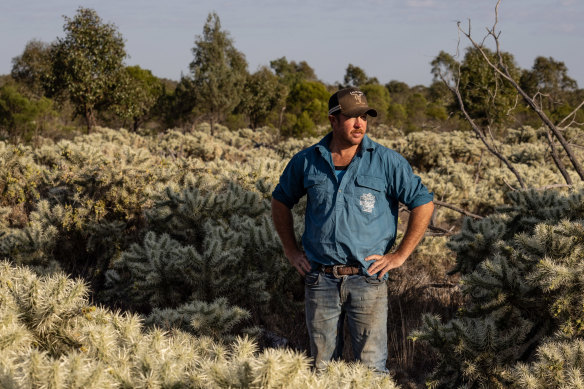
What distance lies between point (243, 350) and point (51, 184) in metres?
6.47

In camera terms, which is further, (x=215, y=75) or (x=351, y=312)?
(x=215, y=75)

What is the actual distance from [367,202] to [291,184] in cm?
55

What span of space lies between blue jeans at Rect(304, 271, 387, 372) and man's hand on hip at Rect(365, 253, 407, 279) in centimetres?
5

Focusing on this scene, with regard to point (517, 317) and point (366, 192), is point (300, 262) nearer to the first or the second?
point (366, 192)

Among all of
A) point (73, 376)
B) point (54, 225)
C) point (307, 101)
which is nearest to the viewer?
point (73, 376)

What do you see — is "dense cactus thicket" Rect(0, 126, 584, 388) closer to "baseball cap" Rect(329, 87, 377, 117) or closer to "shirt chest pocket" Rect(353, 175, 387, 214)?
"shirt chest pocket" Rect(353, 175, 387, 214)

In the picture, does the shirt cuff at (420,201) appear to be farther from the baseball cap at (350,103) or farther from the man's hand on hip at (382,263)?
the baseball cap at (350,103)

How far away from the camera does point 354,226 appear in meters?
3.02

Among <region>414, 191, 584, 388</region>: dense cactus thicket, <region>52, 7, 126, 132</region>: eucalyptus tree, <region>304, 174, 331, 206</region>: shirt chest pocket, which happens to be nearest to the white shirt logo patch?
<region>304, 174, 331, 206</region>: shirt chest pocket

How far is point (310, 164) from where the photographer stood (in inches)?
126

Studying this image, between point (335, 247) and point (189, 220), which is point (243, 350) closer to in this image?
point (335, 247)

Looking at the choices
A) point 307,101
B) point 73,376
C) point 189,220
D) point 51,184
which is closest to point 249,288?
point 189,220

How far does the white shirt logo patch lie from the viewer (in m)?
3.04

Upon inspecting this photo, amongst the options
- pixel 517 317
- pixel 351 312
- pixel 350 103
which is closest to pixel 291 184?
pixel 350 103
